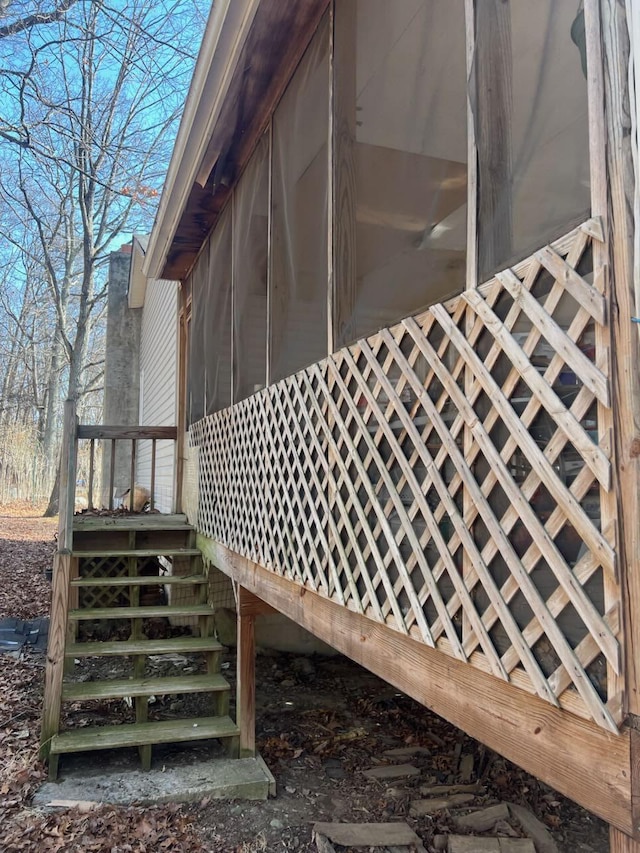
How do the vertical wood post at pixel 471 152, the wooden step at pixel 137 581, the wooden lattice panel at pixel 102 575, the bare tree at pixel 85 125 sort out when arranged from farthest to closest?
the bare tree at pixel 85 125 → the wooden lattice panel at pixel 102 575 → the wooden step at pixel 137 581 → the vertical wood post at pixel 471 152

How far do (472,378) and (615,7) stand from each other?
33.3 inches

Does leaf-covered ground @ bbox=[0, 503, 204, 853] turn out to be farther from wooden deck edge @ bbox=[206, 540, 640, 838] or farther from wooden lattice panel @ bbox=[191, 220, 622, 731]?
wooden lattice panel @ bbox=[191, 220, 622, 731]

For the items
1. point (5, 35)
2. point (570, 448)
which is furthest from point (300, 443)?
point (5, 35)

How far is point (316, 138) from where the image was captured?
10.9 ft

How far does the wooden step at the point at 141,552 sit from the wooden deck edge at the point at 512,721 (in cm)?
317

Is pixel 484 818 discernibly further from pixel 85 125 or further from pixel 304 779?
pixel 85 125

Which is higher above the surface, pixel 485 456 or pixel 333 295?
pixel 333 295

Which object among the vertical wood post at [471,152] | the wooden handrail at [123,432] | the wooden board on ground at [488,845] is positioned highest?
the vertical wood post at [471,152]

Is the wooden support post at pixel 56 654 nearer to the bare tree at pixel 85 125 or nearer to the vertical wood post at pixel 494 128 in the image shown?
the vertical wood post at pixel 494 128

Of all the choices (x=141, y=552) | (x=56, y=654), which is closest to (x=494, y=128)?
(x=56, y=654)

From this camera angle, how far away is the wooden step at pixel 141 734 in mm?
4086

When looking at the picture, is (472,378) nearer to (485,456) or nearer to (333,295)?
(485,456)

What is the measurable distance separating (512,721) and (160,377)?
9.13 m

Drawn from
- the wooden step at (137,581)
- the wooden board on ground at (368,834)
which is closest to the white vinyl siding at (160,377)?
the wooden step at (137,581)
